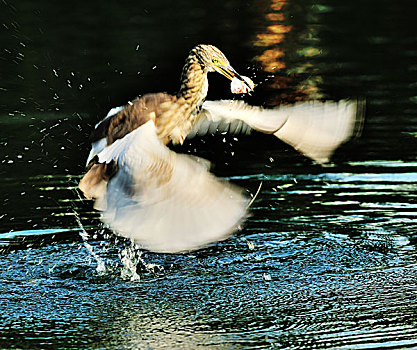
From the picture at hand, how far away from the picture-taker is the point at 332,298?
588 centimetres

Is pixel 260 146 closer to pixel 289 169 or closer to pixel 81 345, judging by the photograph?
pixel 289 169

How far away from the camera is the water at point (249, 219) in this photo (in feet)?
18.3

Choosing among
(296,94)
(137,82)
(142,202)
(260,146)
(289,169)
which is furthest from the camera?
(137,82)

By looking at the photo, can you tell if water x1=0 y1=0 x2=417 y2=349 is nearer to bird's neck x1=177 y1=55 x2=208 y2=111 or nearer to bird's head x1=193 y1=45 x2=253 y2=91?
bird's neck x1=177 y1=55 x2=208 y2=111

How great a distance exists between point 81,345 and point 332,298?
1.58 m

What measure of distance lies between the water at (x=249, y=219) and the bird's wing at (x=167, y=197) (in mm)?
457

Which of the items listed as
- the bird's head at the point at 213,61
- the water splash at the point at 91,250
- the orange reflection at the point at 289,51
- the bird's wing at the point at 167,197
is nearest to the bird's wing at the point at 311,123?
the bird's head at the point at 213,61

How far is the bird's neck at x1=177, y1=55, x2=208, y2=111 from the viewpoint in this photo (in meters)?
6.80

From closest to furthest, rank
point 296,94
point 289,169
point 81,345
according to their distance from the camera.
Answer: point 81,345, point 289,169, point 296,94

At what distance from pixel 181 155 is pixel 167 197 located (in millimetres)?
284

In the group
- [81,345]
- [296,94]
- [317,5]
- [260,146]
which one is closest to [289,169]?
[260,146]

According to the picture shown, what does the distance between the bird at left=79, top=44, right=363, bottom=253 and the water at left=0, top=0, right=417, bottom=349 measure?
451 millimetres

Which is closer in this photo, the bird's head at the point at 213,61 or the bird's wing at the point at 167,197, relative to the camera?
the bird's wing at the point at 167,197

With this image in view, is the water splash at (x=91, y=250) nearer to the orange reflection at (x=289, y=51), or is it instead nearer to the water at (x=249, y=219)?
the water at (x=249, y=219)
